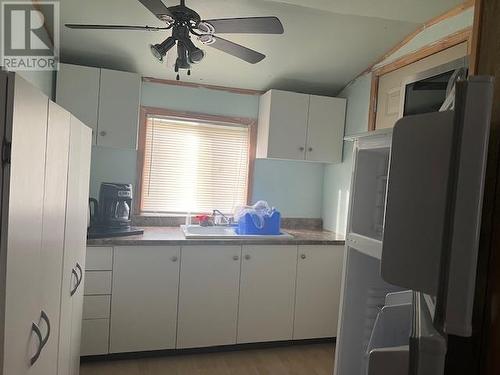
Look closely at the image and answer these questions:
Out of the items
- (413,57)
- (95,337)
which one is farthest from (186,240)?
(413,57)

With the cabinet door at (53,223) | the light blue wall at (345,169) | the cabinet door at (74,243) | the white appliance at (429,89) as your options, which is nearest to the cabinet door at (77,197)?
the cabinet door at (74,243)

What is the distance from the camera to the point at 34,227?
3.27ft

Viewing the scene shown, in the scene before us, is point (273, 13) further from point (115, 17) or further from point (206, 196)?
point (206, 196)

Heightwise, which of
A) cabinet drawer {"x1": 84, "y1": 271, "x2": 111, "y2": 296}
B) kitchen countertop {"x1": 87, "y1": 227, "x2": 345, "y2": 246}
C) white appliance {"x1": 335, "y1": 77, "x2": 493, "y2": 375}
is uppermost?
white appliance {"x1": 335, "y1": 77, "x2": 493, "y2": 375}

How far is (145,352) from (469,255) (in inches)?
102

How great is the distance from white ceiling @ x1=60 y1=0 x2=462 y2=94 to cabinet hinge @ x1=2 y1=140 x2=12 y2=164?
1536 millimetres

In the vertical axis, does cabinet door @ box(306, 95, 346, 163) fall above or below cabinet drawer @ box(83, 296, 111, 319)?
above

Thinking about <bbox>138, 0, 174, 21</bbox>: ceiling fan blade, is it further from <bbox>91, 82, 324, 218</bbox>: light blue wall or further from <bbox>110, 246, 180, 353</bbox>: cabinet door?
<bbox>110, 246, 180, 353</bbox>: cabinet door

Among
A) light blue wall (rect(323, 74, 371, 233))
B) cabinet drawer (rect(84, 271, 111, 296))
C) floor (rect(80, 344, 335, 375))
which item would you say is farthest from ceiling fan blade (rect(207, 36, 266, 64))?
floor (rect(80, 344, 335, 375))

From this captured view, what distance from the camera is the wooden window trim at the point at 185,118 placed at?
9.93 feet

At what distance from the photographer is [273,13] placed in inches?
89.5

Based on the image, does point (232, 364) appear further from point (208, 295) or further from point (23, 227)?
point (23, 227)

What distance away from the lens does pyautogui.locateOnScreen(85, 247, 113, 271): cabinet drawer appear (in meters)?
2.41

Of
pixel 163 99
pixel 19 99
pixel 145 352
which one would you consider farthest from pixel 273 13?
pixel 145 352
